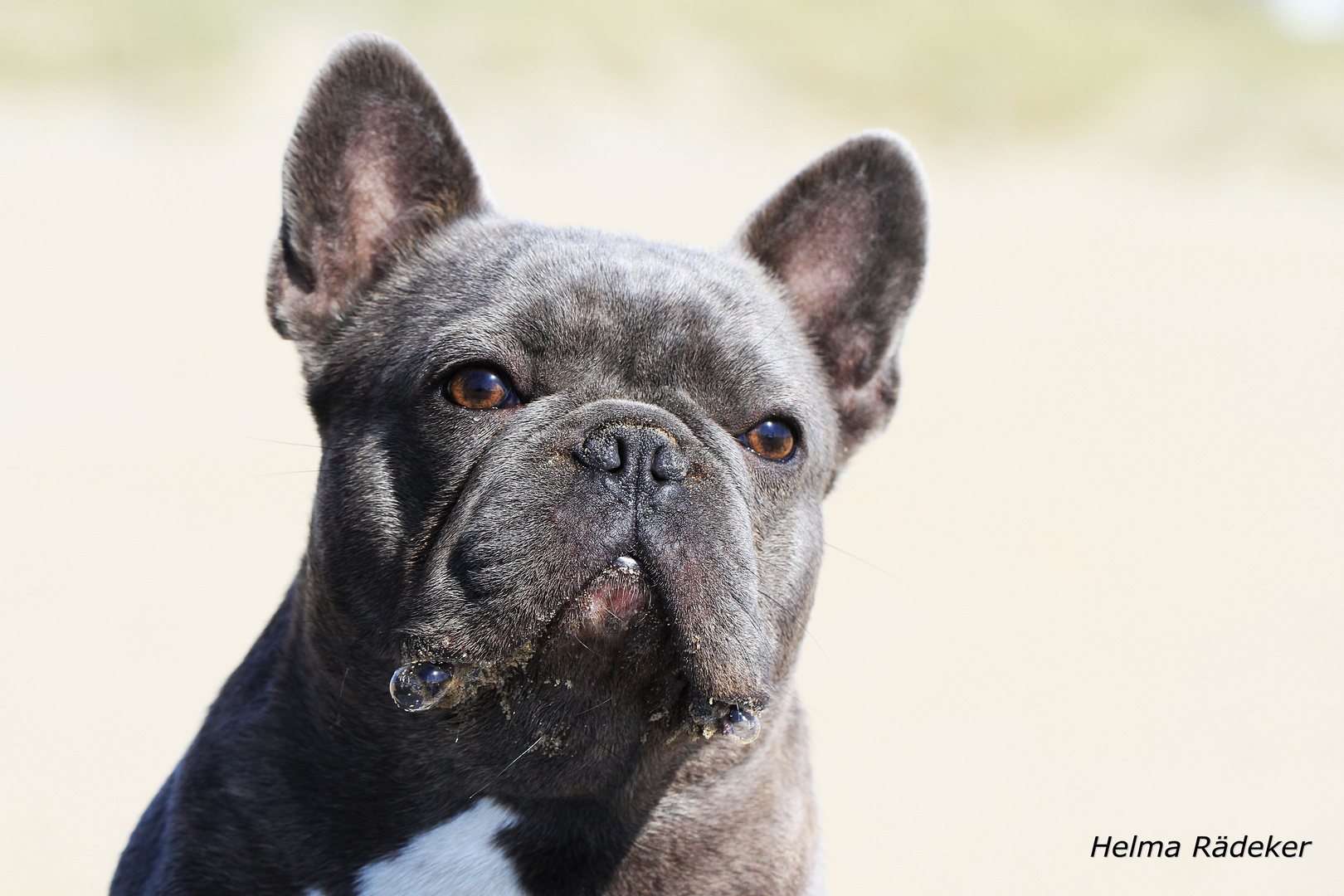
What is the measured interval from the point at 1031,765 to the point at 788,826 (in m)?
6.56

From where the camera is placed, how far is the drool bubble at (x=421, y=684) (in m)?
3.49

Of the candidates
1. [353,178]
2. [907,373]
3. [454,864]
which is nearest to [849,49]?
[907,373]

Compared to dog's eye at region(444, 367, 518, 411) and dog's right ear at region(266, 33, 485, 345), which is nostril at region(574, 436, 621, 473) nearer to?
dog's eye at region(444, 367, 518, 411)

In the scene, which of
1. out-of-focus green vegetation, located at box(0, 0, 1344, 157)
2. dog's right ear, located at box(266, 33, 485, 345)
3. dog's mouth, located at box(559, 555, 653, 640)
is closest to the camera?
dog's mouth, located at box(559, 555, 653, 640)

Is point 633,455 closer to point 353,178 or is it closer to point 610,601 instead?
point 610,601

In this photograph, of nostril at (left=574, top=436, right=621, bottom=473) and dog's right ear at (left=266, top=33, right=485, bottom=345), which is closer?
nostril at (left=574, top=436, right=621, bottom=473)

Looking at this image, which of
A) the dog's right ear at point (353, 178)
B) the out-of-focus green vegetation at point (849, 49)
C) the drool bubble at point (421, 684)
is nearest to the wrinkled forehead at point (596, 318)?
the dog's right ear at point (353, 178)

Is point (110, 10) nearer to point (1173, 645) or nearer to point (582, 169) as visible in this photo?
point (582, 169)

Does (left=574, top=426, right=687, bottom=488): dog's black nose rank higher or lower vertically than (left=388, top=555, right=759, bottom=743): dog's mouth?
higher

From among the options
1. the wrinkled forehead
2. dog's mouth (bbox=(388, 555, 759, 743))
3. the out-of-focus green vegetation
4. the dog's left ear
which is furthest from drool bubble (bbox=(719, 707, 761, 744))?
the out-of-focus green vegetation

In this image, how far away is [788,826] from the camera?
4.46 meters

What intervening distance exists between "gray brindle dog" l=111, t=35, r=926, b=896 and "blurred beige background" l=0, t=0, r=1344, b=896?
2742mm

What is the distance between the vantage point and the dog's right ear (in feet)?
14.4

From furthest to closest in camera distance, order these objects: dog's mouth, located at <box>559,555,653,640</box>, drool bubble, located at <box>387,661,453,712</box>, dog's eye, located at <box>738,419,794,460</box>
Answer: dog's eye, located at <box>738,419,794,460</box>, drool bubble, located at <box>387,661,453,712</box>, dog's mouth, located at <box>559,555,653,640</box>
